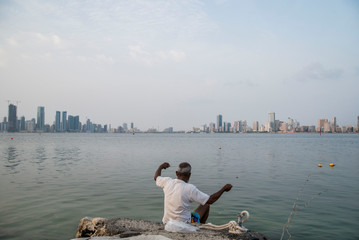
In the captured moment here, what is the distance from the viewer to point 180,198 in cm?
604

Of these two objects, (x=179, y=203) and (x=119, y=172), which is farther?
(x=119, y=172)

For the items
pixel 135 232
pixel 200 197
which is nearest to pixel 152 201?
pixel 135 232

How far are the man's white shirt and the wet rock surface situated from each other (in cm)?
41

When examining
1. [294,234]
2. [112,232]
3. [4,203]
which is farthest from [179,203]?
[4,203]

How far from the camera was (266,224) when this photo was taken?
30.8 ft

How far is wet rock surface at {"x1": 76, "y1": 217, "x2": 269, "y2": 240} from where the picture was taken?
18.8 ft

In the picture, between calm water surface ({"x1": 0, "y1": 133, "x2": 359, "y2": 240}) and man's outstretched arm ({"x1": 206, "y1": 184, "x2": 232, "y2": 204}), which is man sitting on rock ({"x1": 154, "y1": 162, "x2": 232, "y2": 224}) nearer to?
man's outstretched arm ({"x1": 206, "y1": 184, "x2": 232, "y2": 204})

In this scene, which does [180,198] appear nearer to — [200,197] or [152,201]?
[200,197]

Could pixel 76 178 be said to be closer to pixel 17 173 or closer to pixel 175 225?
pixel 17 173

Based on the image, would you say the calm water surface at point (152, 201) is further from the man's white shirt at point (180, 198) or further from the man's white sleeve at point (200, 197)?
the man's white shirt at point (180, 198)

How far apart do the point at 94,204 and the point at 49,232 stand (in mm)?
3297

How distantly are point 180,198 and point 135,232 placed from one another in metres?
1.12

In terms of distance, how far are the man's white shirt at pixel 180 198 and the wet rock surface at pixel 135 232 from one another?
405 mm

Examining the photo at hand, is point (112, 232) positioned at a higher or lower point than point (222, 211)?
higher
